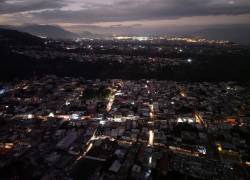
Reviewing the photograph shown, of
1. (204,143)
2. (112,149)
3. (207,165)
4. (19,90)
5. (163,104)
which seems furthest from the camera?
(19,90)

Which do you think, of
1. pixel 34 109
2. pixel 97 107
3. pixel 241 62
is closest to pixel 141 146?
pixel 97 107

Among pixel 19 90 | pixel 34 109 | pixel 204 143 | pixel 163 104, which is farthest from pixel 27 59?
pixel 204 143

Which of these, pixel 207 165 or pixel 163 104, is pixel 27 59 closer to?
pixel 163 104

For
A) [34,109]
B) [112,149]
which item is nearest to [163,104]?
[112,149]

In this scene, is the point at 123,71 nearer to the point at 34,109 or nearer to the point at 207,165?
the point at 34,109

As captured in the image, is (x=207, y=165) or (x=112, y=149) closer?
(x=207, y=165)

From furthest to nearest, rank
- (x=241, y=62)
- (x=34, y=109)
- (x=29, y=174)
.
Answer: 1. (x=241, y=62)
2. (x=34, y=109)
3. (x=29, y=174)

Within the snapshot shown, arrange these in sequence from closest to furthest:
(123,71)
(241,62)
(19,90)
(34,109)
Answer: (34,109) < (19,90) < (123,71) < (241,62)

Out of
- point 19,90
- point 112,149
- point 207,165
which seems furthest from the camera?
point 19,90

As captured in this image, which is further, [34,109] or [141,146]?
[34,109]
